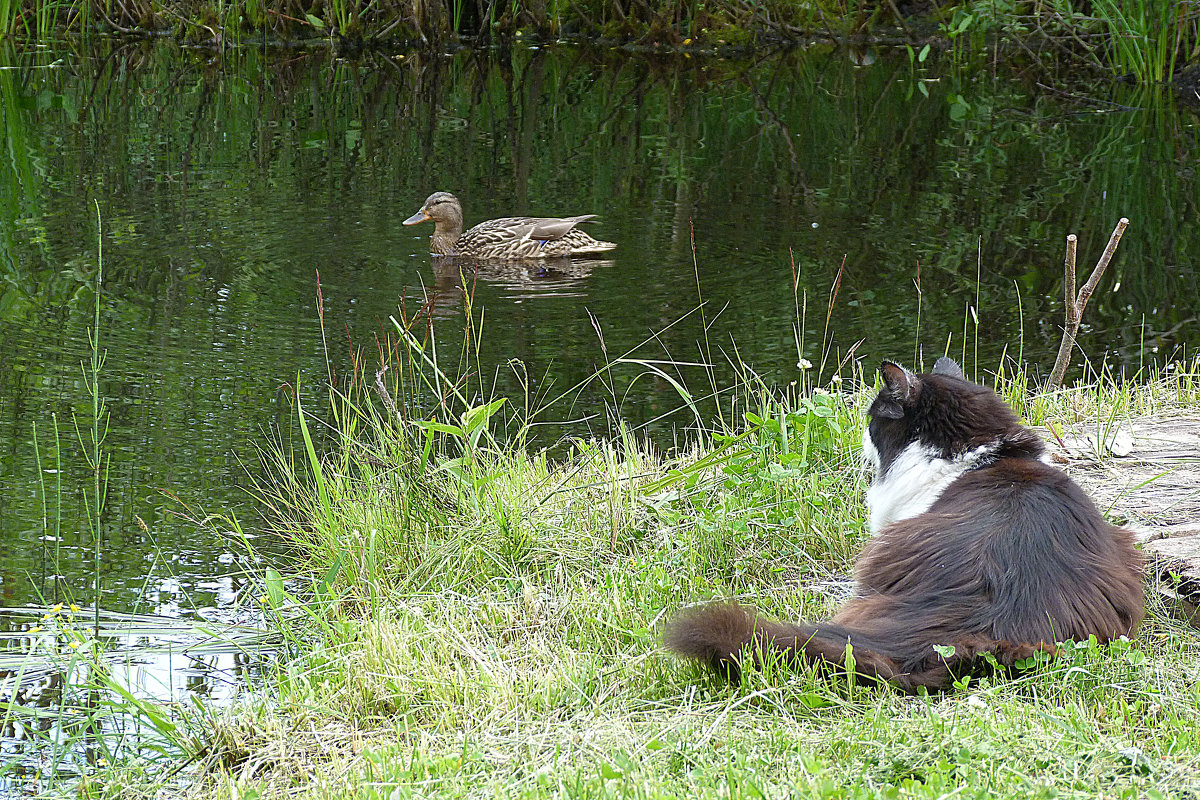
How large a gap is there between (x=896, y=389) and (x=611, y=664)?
1.05 metres

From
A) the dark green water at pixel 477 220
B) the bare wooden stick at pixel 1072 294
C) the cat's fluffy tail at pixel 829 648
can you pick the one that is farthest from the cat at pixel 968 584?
the dark green water at pixel 477 220

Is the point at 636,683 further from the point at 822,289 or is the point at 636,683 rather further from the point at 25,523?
the point at 822,289

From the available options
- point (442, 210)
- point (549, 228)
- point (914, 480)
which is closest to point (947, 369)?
point (914, 480)

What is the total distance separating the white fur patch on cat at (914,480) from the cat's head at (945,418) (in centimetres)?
1

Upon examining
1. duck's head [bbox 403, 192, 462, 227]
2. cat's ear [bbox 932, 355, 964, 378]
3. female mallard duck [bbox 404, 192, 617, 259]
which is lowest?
female mallard duck [bbox 404, 192, 617, 259]

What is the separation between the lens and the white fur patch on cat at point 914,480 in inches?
134

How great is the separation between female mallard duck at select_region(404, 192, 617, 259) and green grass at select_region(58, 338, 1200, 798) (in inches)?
144

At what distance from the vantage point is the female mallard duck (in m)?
8.77

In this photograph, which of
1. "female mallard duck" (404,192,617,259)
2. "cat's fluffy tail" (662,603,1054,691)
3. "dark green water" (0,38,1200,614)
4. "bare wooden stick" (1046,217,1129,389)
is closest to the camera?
"cat's fluffy tail" (662,603,1054,691)

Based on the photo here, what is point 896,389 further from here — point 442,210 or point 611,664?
point 442,210

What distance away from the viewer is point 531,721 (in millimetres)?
3051

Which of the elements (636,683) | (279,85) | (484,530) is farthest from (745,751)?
(279,85)

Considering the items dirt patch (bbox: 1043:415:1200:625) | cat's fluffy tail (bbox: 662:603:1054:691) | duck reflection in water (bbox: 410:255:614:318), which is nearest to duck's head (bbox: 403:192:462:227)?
duck reflection in water (bbox: 410:255:614:318)

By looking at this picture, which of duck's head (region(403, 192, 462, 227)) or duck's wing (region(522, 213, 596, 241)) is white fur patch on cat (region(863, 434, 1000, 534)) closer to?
duck's wing (region(522, 213, 596, 241))
